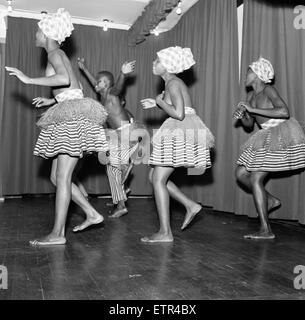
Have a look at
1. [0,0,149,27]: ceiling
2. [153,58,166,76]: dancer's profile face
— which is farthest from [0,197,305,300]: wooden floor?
[0,0,149,27]: ceiling

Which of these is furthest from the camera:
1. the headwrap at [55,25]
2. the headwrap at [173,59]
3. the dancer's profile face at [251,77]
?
the dancer's profile face at [251,77]

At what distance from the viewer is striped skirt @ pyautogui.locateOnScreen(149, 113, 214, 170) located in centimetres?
282

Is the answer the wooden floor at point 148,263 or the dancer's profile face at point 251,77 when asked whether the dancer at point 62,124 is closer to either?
the wooden floor at point 148,263

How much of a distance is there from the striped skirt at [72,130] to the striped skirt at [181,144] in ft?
1.33

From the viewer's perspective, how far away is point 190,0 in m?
→ 5.36

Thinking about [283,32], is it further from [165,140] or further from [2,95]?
[2,95]

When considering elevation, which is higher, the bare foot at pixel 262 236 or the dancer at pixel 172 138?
the dancer at pixel 172 138

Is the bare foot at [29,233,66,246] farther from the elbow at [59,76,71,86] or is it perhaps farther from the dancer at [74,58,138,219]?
the dancer at [74,58,138,219]

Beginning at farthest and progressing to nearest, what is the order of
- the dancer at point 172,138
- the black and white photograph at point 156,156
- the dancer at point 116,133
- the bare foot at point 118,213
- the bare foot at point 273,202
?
the dancer at point 116,133 → the bare foot at point 118,213 → the bare foot at point 273,202 → the dancer at point 172,138 → the black and white photograph at point 156,156

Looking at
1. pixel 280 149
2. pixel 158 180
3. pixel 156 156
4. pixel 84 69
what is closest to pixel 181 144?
pixel 156 156

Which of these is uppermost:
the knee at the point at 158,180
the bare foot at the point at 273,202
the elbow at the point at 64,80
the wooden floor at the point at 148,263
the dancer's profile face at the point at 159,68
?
the dancer's profile face at the point at 159,68

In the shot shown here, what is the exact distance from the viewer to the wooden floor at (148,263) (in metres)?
1.79

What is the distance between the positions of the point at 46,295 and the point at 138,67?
5203mm

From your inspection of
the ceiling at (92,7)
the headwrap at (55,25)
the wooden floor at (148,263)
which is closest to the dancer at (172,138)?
the wooden floor at (148,263)
